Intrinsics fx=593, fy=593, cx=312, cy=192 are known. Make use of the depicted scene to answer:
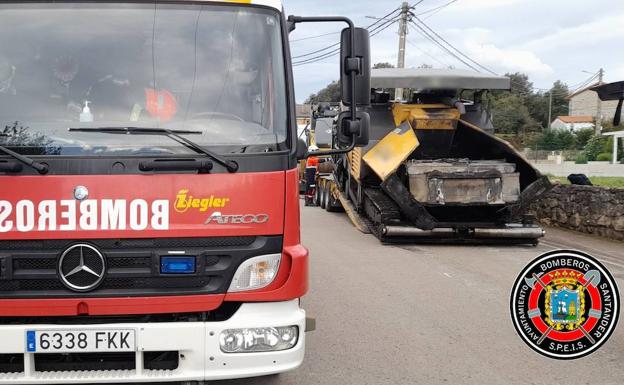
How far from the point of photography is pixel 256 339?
3248mm

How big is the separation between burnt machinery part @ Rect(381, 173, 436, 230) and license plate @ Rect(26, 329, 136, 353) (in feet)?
22.8

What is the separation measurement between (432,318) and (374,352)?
3.98ft

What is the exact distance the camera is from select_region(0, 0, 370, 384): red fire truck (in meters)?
3.15

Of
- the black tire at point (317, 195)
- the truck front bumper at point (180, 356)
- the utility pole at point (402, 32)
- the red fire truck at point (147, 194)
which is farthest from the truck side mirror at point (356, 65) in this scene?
the utility pole at point (402, 32)

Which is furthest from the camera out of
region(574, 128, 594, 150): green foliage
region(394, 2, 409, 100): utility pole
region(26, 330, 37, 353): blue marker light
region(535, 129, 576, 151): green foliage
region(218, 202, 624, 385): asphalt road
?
region(574, 128, 594, 150): green foliage

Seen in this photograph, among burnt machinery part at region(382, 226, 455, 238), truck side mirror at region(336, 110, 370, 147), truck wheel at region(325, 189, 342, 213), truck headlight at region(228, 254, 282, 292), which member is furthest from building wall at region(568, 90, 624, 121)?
truck headlight at region(228, 254, 282, 292)

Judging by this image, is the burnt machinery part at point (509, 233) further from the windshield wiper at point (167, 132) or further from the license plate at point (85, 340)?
the license plate at point (85, 340)

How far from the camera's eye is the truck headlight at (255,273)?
329 cm

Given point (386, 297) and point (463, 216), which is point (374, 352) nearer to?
point (386, 297)

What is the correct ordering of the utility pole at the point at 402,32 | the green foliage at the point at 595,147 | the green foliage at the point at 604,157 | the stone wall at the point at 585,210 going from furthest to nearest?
the green foliage at the point at 595,147, the green foliage at the point at 604,157, the utility pole at the point at 402,32, the stone wall at the point at 585,210

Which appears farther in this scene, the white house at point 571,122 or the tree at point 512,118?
the white house at point 571,122

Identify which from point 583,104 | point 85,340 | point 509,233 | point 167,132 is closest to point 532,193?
point 509,233

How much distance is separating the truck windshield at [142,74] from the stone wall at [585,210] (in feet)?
30.3

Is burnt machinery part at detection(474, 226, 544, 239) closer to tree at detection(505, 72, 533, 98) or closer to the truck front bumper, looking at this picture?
the truck front bumper
